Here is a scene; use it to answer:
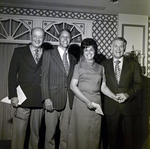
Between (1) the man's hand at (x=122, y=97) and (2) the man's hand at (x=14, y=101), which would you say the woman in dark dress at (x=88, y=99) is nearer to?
(1) the man's hand at (x=122, y=97)

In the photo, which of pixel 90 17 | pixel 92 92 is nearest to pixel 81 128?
pixel 92 92

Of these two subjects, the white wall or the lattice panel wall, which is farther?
the lattice panel wall

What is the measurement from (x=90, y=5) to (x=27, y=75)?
1.07 metres

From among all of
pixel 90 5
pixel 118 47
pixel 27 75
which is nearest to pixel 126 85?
pixel 118 47

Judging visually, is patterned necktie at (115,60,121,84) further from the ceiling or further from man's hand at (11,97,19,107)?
man's hand at (11,97,19,107)

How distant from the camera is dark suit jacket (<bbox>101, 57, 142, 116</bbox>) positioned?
154cm

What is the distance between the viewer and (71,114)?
57.2 inches

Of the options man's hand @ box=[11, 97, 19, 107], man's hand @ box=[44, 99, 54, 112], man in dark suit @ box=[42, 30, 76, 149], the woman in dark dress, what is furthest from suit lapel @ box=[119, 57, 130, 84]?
man's hand @ box=[11, 97, 19, 107]

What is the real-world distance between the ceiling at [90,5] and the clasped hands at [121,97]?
3.10 ft

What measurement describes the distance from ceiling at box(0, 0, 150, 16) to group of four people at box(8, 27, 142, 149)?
0.63 m

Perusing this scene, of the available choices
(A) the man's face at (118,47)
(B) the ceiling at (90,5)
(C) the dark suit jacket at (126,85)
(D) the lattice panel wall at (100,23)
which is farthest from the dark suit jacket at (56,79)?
(D) the lattice panel wall at (100,23)

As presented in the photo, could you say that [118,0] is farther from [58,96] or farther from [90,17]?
[58,96]

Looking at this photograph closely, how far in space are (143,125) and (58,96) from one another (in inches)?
45.5

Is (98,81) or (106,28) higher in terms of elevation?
(106,28)
